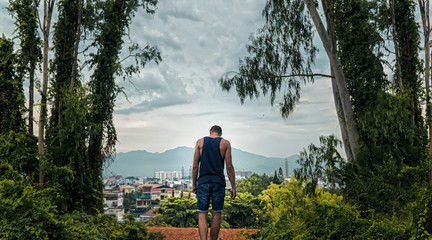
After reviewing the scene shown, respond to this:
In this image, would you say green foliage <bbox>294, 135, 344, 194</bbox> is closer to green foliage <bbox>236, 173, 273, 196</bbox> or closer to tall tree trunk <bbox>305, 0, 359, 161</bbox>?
tall tree trunk <bbox>305, 0, 359, 161</bbox>

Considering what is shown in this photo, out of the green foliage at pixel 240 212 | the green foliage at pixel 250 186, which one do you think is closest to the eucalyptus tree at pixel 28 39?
the green foliage at pixel 240 212

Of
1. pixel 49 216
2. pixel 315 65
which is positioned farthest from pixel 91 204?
pixel 315 65

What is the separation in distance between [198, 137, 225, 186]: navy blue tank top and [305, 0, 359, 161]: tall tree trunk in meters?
4.83

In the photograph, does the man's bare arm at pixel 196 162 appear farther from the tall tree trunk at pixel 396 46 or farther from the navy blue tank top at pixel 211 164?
the tall tree trunk at pixel 396 46

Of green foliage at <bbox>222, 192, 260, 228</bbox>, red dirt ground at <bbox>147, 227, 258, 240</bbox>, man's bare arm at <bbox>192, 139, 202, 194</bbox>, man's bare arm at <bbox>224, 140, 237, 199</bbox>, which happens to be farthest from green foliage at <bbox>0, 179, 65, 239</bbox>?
green foliage at <bbox>222, 192, 260, 228</bbox>

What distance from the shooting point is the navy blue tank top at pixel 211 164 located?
3998mm

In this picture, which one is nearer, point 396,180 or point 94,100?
point 396,180

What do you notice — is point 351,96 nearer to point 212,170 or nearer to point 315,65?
point 315,65

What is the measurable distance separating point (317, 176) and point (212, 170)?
494 centimetres

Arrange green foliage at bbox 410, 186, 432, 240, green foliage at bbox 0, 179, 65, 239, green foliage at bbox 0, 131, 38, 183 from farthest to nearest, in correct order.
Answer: green foliage at bbox 0, 131, 38, 183, green foliage at bbox 0, 179, 65, 239, green foliage at bbox 410, 186, 432, 240

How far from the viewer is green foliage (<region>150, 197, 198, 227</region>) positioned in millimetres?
15234

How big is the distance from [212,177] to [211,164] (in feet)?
0.52

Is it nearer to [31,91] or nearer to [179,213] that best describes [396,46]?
[31,91]

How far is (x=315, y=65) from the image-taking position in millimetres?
9938
